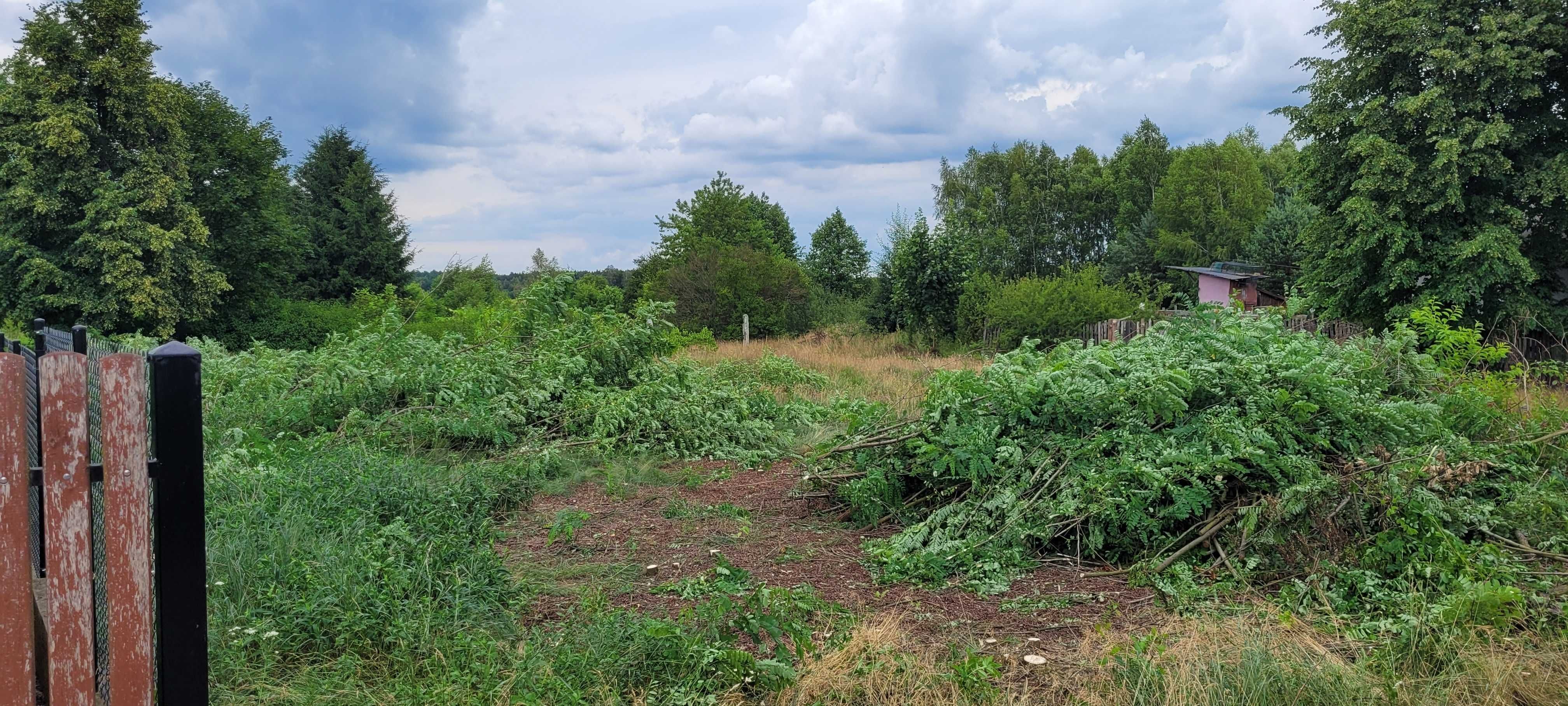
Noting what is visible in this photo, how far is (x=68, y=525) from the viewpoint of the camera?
2285 millimetres

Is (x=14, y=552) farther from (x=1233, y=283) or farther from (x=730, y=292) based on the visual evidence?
(x=1233, y=283)

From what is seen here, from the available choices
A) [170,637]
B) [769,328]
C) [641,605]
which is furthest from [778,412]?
[769,328]

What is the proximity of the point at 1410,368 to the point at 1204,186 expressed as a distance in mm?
49056

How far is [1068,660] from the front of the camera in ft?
13.0

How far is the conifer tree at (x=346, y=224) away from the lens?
42031mm

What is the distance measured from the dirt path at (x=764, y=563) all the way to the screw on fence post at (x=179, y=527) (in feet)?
7.16

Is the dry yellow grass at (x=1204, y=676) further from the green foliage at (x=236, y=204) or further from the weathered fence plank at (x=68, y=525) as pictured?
the green foliage at (x=236, y=204)

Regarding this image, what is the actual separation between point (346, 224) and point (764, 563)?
42.0 meters

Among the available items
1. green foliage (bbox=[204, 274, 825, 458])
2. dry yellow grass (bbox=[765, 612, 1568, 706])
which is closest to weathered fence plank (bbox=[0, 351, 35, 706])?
dry yellow grass (bbox=[765, 612, 1568, 706])

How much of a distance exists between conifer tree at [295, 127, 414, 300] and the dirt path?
38156 mm

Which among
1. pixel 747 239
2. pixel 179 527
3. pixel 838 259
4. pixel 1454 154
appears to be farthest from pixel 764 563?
pixel 838 259

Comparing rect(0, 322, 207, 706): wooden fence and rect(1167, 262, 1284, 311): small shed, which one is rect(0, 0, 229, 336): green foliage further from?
rect(1167, 262, 1284, 311): small shed

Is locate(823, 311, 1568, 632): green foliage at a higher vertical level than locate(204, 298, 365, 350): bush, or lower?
lower

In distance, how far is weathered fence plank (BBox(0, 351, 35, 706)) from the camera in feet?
7.20
